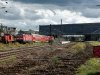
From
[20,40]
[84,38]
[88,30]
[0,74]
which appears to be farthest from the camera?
[88,30]

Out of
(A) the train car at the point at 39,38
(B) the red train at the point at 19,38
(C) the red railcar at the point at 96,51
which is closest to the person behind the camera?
(C) the red railcar at the point at 96,51

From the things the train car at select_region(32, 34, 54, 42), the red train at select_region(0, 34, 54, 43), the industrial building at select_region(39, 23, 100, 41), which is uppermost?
the red train at select_region(0, 34, 54, 43)

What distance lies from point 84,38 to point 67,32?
25812mm

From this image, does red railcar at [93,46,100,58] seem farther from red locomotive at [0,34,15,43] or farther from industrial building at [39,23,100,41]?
industrial building at [39,23,100,41]

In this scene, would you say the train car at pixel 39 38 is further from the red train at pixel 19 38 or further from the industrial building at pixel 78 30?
A: the industrial building at pixel 78 30

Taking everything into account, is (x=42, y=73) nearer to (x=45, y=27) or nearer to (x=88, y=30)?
(x=88, y=30)

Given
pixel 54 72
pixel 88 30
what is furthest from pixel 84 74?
pixel 88 30

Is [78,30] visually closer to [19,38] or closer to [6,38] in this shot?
[19,38]

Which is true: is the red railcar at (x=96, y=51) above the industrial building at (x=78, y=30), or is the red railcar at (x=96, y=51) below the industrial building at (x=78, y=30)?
above

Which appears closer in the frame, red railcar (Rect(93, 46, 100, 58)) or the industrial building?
red railcar (Rect(93, 46, 100, 58))

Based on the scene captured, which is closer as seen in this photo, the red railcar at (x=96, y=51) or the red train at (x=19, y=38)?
the red railcar at (x=96, y=51)

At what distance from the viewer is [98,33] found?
592 ft

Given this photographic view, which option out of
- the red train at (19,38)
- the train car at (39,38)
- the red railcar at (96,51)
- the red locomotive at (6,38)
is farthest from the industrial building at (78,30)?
the red railcar at (96,51)

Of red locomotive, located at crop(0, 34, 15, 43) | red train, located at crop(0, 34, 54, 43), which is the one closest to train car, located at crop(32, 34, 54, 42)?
red train, located at crop(0, 34, 54, 43)
